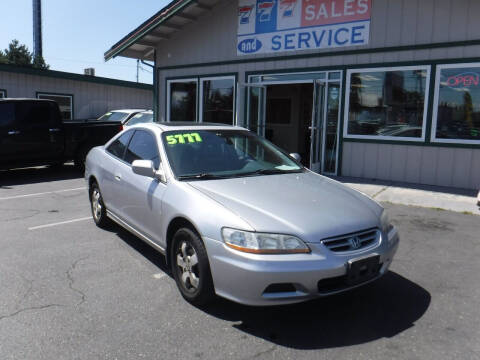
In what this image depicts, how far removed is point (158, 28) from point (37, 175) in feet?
17.9

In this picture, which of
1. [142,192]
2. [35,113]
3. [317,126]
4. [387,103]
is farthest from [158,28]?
[142,192]

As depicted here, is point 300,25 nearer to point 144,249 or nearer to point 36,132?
point 36,132

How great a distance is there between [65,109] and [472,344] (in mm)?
18909

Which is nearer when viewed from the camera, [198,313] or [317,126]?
[198,313]

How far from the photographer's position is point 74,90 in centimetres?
1894

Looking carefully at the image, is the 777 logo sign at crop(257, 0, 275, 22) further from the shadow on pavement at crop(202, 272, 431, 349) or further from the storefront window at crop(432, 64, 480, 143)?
the shadow on pavement at crop(202, 272, 431, 349)

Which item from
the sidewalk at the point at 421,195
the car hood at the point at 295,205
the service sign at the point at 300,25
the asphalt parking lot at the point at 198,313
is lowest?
the asphalt parking lot at the point at 198,313

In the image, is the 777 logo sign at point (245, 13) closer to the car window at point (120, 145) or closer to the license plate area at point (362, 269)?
the car window at point (120, 145)

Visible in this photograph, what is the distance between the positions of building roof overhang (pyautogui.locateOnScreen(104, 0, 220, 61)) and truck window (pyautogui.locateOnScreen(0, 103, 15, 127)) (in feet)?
13.5

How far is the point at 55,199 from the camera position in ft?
26.2

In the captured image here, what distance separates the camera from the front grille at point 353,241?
309 centimetres

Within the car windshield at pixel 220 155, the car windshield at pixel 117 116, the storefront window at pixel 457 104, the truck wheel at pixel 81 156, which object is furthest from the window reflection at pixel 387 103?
the car windshield at pixel 117 116

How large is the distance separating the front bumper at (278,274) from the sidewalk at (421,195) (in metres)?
4.92

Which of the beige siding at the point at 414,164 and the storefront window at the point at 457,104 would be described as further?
the beige siding at the point at 414,164
